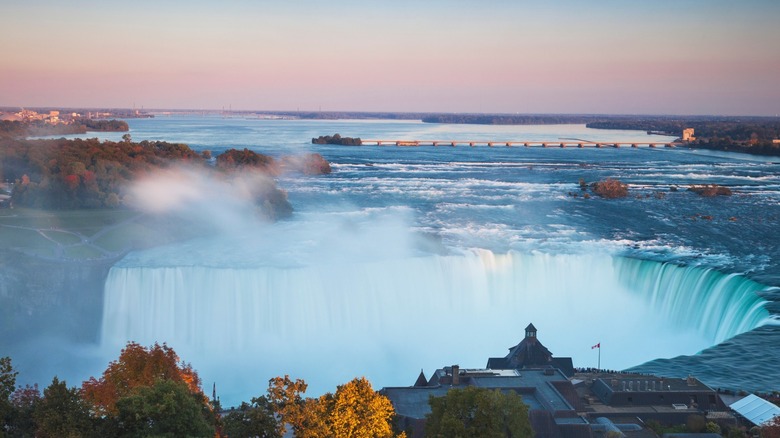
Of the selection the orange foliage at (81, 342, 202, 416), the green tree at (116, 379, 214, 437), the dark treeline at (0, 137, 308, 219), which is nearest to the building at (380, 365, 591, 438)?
the green tree at (116, 379, 214, 437)

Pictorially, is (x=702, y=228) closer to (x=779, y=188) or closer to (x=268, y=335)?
(x=779, y=188)

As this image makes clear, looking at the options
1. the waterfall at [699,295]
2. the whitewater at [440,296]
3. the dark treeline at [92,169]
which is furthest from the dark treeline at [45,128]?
the waterfall at [699,295]

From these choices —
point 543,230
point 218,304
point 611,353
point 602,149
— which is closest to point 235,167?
point 543,230

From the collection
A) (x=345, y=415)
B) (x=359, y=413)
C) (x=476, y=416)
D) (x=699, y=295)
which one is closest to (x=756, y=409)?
(x=476, y=416)

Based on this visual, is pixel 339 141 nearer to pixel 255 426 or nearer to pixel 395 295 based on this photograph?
pixel 395 295

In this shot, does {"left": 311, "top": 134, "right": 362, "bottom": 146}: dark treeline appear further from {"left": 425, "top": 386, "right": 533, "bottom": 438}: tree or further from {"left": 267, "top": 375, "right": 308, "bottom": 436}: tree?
{"left": 425, "top": 386, "right": 533, "bottom": 438}: tree

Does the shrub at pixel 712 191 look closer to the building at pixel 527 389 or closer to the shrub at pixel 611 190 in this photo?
the shrub at pixel 611 190
